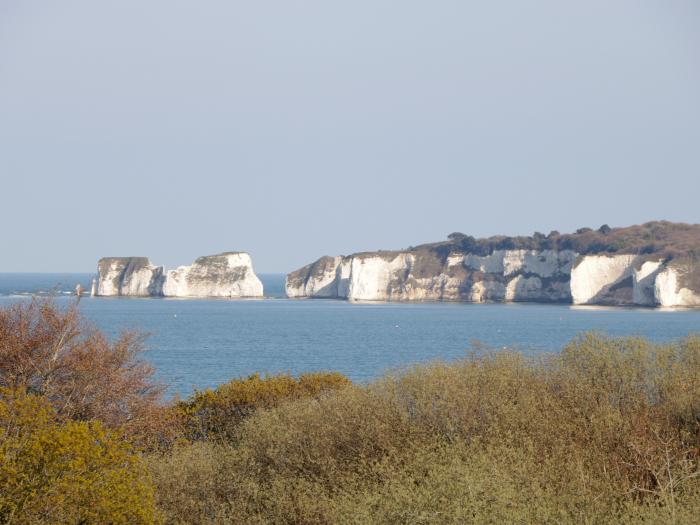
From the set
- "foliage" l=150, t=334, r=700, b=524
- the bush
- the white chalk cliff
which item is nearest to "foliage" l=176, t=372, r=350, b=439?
"foliage" l=150, t=334, r=700, b=524

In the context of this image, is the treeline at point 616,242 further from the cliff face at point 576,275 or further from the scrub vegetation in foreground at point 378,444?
the scrub vegetation in foreground at point 378,444

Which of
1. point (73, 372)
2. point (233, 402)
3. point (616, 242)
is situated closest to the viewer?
point (73, 372)

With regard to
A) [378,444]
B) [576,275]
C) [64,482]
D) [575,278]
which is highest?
[576,275]

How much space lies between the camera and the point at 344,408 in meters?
24.8

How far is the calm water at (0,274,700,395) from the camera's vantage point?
223ft

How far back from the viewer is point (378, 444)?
23141 millimetres

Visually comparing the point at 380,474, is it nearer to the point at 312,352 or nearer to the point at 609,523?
the point at 609,523

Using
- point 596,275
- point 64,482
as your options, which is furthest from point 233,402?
point 596,275

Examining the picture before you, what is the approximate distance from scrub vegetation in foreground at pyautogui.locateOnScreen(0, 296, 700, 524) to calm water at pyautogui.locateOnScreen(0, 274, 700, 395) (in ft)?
43.5

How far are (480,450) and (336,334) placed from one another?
7940cm

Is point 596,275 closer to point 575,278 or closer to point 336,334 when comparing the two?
point 575,278

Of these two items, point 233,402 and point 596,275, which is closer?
point 233,402

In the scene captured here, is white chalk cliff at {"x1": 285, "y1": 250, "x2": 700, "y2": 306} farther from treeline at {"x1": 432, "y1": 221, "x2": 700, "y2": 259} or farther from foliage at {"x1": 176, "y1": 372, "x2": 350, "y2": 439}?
foliage at {"x1": 176, "y1": 372, "x2": 350, "y2": 439}

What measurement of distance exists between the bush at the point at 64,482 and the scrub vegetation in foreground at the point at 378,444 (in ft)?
0.13
